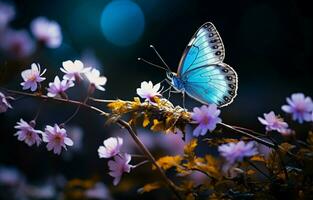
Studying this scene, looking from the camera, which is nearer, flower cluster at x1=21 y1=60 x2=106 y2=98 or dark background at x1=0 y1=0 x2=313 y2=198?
flower cluster at x1=21 y1=60 x2=106 y2=98

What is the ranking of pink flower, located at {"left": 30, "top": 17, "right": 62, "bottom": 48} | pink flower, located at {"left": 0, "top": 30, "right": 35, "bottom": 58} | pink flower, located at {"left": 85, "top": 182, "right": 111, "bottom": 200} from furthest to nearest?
pink flower, located at {"left": 0, "top": 30, "right": 35, "bottom": 58} → pink flower, located at {"left": 30, "top": 17, "right": 62, "bottom": 48} → pink flower, located at {"left": 85, "top": 182, "right": 111, "bottom": 200}

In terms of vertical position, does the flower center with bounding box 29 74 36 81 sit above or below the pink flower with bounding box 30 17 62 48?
below

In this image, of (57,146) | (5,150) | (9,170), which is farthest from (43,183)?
(57,146)

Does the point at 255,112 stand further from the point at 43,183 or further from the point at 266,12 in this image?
the point at 43,183

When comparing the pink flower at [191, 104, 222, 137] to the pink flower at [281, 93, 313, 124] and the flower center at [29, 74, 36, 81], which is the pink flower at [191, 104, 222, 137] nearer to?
the pink flower at [281, 93, 313, 124]

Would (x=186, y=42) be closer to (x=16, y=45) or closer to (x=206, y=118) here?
(x=16, y=45)

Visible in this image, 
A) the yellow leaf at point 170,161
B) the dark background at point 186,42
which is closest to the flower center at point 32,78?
the yellow leaf at point 170,161

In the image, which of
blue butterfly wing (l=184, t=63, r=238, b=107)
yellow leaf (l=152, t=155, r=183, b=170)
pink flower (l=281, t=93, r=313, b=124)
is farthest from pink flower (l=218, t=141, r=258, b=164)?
blue butterfly wing (l=184, t=63, r=238, b=107)

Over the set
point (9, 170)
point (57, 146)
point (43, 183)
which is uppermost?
point (57, 146)
